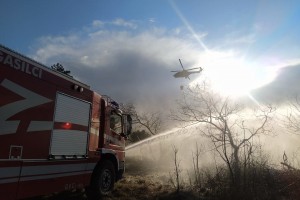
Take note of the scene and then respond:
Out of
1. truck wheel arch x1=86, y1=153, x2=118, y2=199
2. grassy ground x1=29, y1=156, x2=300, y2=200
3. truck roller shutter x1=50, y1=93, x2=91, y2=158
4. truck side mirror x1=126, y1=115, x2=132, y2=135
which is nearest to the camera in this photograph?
truck roller shutter x1=50, y1=93, x2=91, y2=158

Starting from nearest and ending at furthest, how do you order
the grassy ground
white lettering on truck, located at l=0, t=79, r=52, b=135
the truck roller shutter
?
white lettering on truck, located at l=0, t=79, r=52, b=135 < the truck roller shutter < the grassy ground

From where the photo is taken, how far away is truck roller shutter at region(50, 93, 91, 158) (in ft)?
25.4

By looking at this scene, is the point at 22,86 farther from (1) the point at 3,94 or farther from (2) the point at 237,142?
(2) the point at 237,142

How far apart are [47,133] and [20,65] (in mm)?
1587

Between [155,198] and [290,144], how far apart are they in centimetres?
1231

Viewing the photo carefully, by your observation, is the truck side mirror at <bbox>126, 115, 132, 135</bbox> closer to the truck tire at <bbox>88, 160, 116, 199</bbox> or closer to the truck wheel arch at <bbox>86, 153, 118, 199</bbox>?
the truck wheel arch at <bbox>86, 153, 118, 199</bbox>

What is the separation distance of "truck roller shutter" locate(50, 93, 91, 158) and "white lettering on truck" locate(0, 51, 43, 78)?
86 centimetres

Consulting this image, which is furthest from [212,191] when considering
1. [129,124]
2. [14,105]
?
[14,105]

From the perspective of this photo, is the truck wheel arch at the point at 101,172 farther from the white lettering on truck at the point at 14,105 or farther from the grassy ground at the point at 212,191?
the white lettering on truck at the point at 14,105

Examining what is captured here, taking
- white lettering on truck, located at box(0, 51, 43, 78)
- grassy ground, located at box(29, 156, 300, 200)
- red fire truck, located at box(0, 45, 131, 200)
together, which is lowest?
grassy ground, located at box(29, 156, 300, 200)

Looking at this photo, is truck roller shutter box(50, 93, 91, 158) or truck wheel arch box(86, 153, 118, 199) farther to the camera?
truck wheel arch box(86, 153, 118, 199)

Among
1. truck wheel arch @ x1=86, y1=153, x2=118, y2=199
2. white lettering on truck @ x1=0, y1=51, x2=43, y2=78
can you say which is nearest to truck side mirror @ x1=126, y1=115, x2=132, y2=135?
truck wheel arch @ x1=86, y1=153, x2=118, y2=199

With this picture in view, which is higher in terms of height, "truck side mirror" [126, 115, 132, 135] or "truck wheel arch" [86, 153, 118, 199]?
"truck side mirror" [126, 115, 132, 135]

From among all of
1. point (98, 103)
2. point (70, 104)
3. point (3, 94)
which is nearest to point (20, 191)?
point (3, 94)
